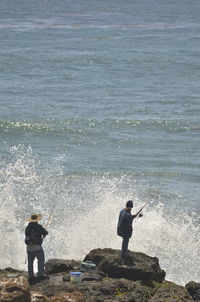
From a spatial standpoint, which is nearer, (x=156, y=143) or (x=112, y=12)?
(x=156, y=143)

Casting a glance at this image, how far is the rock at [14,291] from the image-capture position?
44.5 ft

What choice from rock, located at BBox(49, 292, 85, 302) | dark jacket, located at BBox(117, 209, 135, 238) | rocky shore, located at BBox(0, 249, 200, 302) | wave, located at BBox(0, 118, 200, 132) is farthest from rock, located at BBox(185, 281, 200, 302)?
wave, located at BBox(0, 118, 200, 132)

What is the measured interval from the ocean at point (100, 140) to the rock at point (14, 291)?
6.34 meters

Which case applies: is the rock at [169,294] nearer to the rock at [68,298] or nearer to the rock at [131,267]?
the rock at [131,267]

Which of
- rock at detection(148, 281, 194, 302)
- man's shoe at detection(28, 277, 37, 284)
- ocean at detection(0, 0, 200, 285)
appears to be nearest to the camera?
rock at detection(148, 281, 194, 302)

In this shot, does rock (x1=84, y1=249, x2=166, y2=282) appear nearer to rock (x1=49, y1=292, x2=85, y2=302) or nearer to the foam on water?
rock (x1=49, y1=292, x2=85, y2=302)

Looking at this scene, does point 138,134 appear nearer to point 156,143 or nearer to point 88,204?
point 156,143

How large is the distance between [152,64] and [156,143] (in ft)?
76.8

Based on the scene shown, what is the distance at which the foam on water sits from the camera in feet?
76.5

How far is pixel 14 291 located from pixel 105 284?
2.53m

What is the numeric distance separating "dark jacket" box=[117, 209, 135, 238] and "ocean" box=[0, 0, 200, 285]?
3423 millimetres

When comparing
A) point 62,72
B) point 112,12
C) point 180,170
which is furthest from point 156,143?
point 112,12

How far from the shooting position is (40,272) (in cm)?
1650

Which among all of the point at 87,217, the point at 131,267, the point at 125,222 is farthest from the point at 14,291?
the point at 87,217
